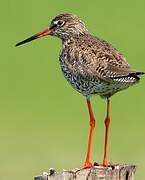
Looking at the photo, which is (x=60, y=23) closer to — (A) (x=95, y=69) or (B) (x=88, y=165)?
(A) (x=95, y=69)

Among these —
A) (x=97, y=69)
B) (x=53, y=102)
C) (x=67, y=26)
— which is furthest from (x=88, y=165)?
(x=53, y=102)

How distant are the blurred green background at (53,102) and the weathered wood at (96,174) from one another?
617 centimetres

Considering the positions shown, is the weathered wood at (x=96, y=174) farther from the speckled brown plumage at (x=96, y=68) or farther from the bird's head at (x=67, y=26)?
the bird's head at (x=67, y=26)

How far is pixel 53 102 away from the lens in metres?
24.7

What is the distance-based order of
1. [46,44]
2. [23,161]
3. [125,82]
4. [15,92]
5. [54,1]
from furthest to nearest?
1. [54,1]
2. [46,44]
3. [15,92]
4. [23,161]
5. [125,82]

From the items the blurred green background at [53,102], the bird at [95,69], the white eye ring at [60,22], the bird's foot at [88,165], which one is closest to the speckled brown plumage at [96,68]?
the bird at [95,69]

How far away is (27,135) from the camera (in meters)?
21.4

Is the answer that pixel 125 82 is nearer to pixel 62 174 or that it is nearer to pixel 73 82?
pixel 73 82

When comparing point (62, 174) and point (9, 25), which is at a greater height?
point (9, 25)

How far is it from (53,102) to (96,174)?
576 inches

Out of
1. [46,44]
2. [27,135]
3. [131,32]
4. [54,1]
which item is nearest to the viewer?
[27,135]

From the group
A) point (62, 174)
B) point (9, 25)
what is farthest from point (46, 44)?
point (62, 174)

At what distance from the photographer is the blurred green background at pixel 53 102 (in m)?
18.8

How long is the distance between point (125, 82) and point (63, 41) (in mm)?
1504
